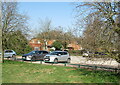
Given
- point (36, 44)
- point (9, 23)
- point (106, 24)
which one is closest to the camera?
point (106, 24)

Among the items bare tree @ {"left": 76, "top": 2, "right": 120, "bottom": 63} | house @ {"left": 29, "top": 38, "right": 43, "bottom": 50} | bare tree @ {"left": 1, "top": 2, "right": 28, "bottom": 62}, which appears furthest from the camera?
house @ {"left": 29, "top": 38, "right": 43, "bottom": 50}

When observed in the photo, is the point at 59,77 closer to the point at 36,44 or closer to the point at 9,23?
the point at 9,23

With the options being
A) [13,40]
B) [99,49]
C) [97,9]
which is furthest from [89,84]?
[13,40]

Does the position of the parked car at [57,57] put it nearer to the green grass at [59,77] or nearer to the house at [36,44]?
the green grass at [59,77]

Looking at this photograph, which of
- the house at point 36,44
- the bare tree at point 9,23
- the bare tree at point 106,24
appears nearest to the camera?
the bare tree at point 106,24

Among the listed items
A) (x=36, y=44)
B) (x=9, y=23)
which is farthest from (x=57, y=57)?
(x=36, y=44)

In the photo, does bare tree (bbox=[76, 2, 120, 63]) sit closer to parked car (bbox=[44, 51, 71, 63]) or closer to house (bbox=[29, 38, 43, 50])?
parked car (bbox=[44, 51, 71, 63])

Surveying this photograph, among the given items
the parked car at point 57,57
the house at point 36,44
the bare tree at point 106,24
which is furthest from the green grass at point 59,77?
the house at point 36,44

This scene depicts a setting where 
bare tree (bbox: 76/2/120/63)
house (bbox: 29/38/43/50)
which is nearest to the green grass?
bare tree (bbox: 76/2/120/63)

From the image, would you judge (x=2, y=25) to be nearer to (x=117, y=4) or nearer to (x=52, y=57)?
(x=52, y=57)

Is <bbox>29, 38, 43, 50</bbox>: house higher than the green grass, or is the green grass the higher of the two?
<bbox>29, 38, 43, 50</bbox>: house

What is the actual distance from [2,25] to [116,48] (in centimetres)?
1280

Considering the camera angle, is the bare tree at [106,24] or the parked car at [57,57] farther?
the parked car at [57,57]

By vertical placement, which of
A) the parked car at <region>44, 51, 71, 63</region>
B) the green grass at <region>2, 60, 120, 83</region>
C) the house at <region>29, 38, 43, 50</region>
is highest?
the house at <region>29, 38, 43, 50</region>
